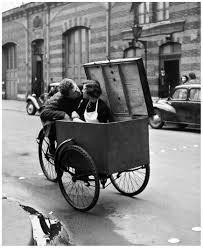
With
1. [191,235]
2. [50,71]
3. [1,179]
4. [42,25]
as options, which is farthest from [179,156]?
[42,25]

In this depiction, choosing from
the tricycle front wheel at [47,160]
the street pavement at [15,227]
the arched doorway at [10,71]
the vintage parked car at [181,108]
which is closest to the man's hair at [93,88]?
the tricycle front wheel at [47,160]

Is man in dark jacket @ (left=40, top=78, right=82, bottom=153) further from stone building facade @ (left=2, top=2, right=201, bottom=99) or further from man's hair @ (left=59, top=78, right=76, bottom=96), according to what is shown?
stone building facade @ (left=2, top=2, right=201, bottom=99)

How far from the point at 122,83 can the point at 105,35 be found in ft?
55.4

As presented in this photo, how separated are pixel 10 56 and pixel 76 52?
8431 millimetres

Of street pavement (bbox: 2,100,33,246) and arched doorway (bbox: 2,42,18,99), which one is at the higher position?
arched doorway (bbox: 2,42,18,99)

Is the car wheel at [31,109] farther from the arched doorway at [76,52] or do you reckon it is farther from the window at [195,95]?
the window at [195,95]

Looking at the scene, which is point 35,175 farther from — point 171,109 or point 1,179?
point 171,109

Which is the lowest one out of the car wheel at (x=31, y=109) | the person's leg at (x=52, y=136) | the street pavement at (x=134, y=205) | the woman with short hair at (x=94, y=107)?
the street pavement at (x=134, y=205)

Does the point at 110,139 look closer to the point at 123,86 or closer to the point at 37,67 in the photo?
the point at 123,86

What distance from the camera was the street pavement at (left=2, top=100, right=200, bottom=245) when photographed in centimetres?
391

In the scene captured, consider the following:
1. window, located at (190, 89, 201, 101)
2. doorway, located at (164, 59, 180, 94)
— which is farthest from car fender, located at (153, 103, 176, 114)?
doorway, located at (164, 59, 180, 94)

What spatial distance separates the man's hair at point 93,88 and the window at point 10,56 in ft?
84.7

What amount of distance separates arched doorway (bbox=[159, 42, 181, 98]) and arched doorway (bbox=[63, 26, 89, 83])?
598cm

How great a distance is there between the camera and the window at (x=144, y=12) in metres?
19.3
